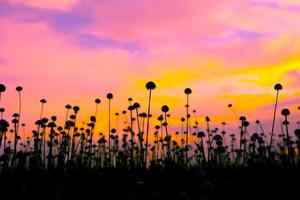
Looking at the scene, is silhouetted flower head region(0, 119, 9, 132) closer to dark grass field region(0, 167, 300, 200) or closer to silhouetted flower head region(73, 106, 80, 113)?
dark grass field region(0, 167, 300, 200)

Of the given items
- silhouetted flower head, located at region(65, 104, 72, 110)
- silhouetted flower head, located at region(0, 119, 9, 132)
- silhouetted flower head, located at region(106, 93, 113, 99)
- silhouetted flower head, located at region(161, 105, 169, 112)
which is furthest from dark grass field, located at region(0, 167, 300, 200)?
silhouetted flower head, located at region(65, 104, 72, 110)

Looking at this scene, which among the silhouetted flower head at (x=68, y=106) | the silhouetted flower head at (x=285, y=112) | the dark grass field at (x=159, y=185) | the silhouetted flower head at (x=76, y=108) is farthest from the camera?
the silhouetted flower head at (x=68, y=106)

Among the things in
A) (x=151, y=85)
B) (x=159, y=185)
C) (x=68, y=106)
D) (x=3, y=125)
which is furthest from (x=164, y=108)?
(x=159, y=185)

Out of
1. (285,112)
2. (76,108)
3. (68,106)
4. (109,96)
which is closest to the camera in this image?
(285,112)

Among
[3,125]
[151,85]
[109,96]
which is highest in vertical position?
[109,96]

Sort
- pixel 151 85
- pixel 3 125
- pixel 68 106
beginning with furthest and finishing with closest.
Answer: pixel 68 106
pixel 151 85
pixel 3 125

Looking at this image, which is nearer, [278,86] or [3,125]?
[3,125]

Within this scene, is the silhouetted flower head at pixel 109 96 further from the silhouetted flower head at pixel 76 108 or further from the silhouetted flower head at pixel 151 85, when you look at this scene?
the silhouetted flower head at pixel 151 85

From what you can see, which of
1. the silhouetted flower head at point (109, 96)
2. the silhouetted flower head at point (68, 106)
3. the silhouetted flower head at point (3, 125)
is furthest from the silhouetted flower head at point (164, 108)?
the silhouetted flower head at point (3, 125)

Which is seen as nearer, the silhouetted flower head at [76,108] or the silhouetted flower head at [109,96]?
the silhouetted flower head at [109,96]

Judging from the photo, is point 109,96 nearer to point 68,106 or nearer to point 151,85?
point 68,106

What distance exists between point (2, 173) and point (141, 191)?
391cm

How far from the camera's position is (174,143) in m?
14.6

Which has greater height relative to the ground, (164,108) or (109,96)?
(109,96)
